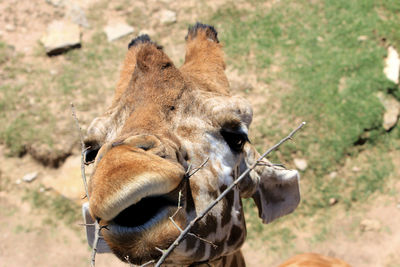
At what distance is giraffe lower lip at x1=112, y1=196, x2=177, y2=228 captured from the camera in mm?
1721

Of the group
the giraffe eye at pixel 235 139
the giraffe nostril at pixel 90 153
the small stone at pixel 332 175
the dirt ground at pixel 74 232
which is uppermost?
the giraffe eye at pixel 235 139

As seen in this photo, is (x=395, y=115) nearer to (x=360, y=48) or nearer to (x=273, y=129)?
(x=360, y=48)

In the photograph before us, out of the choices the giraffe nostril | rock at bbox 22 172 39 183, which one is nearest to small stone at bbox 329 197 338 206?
the giraffe nostril

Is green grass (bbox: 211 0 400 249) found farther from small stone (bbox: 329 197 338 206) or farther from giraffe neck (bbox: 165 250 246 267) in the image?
giraffe neck (bbox: 165 250 246 267)

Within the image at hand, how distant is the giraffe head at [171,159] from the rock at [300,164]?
3.38 m

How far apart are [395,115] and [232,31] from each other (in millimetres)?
3367

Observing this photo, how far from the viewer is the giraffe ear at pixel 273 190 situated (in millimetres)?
2865

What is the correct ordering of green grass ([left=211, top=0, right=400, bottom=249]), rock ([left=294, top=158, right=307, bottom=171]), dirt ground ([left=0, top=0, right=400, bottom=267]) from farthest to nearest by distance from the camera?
rock ([left=294, top=158, right=307, bottom=171]), green grass ([left=211, top=0, right=400, bottom=249]), dirt ground ([left=0, top=0, right=400, bottom=267])

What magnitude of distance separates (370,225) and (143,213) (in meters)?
5.05

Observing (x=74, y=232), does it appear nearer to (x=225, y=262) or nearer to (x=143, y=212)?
(x=225, y=262)

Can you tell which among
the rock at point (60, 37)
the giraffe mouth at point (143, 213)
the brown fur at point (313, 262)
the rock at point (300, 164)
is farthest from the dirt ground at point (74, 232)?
the giraffe mouth at point (143, 213)

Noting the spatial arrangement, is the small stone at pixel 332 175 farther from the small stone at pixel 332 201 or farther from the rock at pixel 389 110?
the rock at pixel 389 110

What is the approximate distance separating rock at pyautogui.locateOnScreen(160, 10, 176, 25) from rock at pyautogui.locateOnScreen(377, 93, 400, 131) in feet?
13.9

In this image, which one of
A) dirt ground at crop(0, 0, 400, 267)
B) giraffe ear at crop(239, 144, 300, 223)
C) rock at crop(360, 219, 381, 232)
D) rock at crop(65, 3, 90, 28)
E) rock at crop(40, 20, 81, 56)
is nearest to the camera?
giraffe ear at crop(239, 144, 300, 223)
